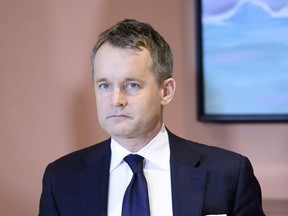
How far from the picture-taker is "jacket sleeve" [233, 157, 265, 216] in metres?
1.26

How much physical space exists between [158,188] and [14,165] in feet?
2.36

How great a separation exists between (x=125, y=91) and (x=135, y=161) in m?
0.18

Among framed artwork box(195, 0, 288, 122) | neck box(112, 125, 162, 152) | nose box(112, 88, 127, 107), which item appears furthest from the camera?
framed artwork box(195, 0, 288, 122)

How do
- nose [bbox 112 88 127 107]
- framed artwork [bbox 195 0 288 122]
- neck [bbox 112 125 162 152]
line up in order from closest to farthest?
nose [bbox 112 88 127 107] → neck [bbox 112 125 162 152] → framed artwork [bbox 195 0 288 122]

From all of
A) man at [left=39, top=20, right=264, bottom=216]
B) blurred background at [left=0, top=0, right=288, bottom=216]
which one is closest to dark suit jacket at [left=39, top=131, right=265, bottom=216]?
man at [left=39, top=20, right=264, bottom=216]

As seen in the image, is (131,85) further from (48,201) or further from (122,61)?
(48,201)

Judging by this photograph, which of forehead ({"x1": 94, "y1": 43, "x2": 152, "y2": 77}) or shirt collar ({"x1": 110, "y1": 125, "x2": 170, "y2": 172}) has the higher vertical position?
forehead ({"x1": 94, "y1": 43, "x2": 152, "y2": 77})

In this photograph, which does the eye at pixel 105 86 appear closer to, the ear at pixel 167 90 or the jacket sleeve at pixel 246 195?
the ear at pixel 167 90

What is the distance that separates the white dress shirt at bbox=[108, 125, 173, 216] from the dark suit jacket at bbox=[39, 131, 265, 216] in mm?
15

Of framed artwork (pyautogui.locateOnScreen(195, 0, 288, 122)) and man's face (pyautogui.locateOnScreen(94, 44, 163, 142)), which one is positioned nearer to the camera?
man's face (pyautogui.locateOnScreen(94, 44, 163, 142))

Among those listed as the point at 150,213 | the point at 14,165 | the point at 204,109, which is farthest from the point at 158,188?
the point at 14,165

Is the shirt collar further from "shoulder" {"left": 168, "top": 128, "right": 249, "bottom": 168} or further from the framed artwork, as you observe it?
the framed artwork

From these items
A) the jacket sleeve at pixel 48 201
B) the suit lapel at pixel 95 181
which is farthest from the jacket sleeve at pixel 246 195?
the jacket sleeve at pixel 48 201

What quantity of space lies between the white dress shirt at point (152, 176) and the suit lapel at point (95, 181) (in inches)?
0.6
